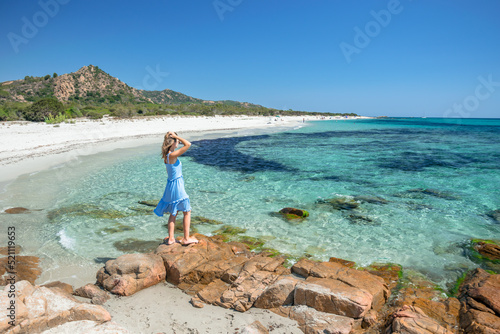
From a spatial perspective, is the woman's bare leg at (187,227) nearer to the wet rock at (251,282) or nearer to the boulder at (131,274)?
the boulder at (131,274)

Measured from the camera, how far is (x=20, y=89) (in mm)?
77500

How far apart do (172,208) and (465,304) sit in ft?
16.0

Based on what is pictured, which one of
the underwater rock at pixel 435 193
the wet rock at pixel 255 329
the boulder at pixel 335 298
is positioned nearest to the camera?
the wet rock at pixel 255 329

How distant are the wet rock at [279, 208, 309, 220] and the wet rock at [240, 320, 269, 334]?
460cm

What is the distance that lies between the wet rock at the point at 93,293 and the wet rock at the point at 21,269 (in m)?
1.07

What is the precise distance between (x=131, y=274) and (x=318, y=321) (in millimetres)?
2927

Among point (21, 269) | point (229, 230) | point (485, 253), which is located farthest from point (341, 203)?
point (21, 269)

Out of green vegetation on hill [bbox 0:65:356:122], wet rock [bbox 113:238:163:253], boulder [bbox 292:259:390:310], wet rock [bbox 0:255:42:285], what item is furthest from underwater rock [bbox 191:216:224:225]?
green vegetation on hill [bbox 0:65:356:122]

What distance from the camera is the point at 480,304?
3.89 metres

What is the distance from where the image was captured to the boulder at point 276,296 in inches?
158

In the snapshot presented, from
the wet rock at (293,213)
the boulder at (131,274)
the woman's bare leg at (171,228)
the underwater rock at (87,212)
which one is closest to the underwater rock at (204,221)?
the underwater rock at (87,212)

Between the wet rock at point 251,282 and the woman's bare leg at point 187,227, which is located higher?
the woman's bare leg at point 187,227

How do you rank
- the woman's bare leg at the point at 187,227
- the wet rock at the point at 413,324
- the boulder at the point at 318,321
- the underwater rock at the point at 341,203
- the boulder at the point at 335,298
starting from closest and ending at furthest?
1. the wet rock at the point at 413,324
2. the boulder at the point at 318,321
3. the boulder at the point at 335,298
4. the woman's bare leg at the point at 187,227
5. the underwater rock at the point at 341,203

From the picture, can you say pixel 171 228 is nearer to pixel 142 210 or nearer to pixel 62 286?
pixel 62 286
